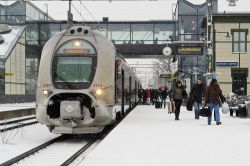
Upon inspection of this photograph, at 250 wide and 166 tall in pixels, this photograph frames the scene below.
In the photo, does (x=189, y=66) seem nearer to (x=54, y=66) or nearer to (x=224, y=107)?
(x=224, y=107)

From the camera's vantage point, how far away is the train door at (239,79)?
3862 cm

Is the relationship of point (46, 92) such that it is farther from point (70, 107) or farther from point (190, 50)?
point (190, 50)

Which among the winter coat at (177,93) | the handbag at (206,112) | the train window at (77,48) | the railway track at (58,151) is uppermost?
the train window at (77,48)

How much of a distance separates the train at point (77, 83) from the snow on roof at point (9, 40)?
29.6m

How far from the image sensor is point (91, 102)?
14.7 m

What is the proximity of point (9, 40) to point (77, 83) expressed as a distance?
3343 cm

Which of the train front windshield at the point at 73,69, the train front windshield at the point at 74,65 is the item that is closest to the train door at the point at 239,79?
the train front windshield at the point at 74,65

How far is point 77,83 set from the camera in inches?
584

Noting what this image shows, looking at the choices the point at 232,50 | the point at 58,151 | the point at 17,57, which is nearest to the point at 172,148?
the point at 58,151

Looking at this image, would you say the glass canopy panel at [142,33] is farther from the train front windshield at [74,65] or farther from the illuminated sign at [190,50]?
the train front windshield at [74,65]

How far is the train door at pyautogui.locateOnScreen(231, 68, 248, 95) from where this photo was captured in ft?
127

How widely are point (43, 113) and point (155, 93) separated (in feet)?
88.5

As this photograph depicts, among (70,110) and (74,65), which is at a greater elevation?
(74,65)

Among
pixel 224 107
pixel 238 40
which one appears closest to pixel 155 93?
pixel 238 40
